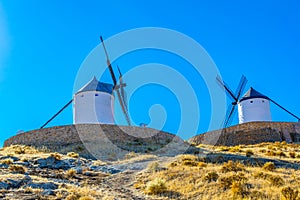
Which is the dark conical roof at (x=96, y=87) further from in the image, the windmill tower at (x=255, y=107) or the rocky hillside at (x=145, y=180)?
the windmill tower at (x=255, y=107)

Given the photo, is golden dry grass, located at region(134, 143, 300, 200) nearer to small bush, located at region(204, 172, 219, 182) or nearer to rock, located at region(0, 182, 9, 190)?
small bush, located at region(204, 172, 219, 182)

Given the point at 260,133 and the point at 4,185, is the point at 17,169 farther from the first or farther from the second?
the point at 260,133

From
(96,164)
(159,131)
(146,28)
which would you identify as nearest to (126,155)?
(96,164)

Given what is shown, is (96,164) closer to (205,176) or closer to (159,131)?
(205,176)

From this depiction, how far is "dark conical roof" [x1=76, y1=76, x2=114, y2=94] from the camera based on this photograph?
1309 inches

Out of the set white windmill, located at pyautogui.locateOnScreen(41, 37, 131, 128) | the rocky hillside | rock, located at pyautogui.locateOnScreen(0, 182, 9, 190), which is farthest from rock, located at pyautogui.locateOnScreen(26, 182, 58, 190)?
white windmill, located at pyautogui.locateOnScreen(41, 37, 131, 128)

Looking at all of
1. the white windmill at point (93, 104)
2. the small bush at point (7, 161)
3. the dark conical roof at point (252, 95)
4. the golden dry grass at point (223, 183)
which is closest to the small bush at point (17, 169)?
the small bush at point (7, 161)

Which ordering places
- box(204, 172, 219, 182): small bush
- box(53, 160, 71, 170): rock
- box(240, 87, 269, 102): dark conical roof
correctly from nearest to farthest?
box(204, 172, 219, 182): small bush
box(53, 160, 71, 170): rock
box(240, 87, 269, 102): dark conical roof

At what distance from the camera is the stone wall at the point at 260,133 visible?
34531mm

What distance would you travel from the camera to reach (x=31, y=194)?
11.6 metres

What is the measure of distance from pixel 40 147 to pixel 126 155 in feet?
25.4

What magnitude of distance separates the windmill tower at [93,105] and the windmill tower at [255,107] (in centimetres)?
1500

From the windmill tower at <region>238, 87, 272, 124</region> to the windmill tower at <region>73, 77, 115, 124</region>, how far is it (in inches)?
590

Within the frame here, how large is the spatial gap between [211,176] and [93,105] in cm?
2035
